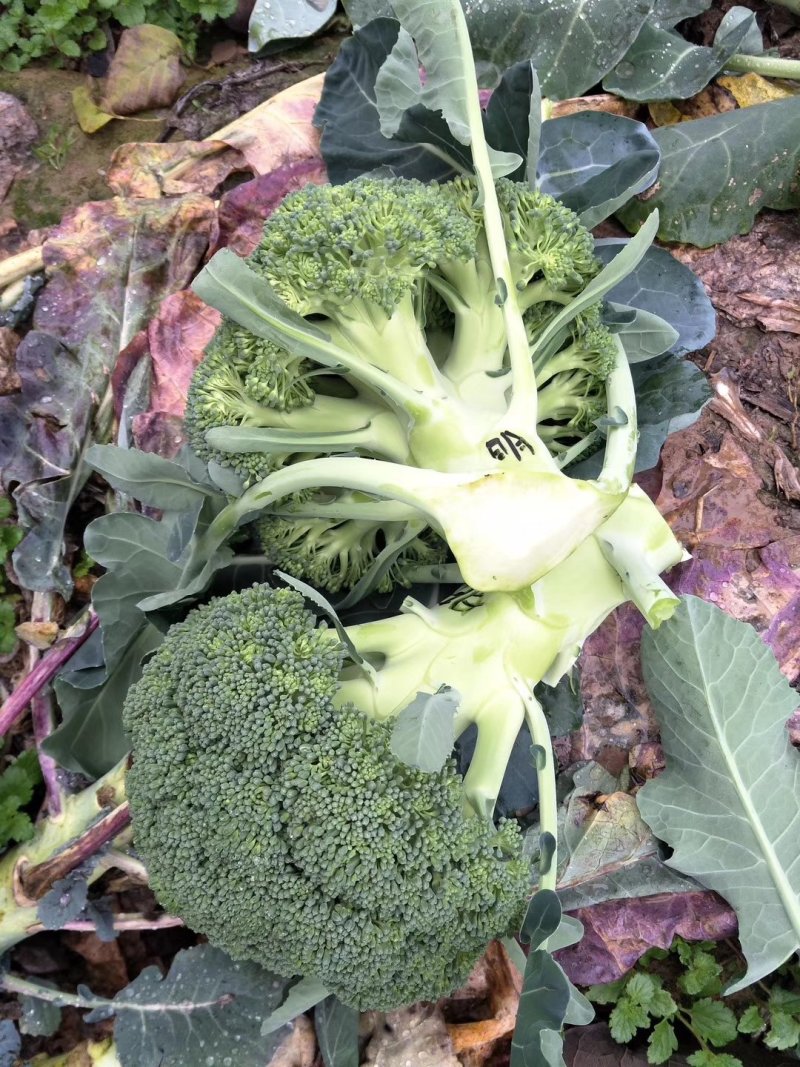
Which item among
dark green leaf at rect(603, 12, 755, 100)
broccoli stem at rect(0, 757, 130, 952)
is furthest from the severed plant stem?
dark green leaf at rect(603, 12, 755, 100)

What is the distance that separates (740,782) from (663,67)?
1520 mm

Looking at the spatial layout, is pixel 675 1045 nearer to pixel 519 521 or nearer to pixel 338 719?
pixel 338 719

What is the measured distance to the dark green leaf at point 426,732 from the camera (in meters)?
1.17

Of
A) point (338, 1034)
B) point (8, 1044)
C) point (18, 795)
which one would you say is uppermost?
point (18, 795)

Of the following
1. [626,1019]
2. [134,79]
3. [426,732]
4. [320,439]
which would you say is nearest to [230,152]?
[134,79]

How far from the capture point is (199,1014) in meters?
1.66

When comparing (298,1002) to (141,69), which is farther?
(141,69)

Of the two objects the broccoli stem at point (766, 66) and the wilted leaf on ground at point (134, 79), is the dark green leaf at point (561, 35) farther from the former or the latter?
the wilted leaf on ground at point (134, 79)

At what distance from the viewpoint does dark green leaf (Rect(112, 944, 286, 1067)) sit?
1.64 m

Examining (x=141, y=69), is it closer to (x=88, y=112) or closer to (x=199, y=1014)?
(x=88, y=112)

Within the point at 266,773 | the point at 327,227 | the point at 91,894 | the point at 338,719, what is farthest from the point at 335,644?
the point at 91,894

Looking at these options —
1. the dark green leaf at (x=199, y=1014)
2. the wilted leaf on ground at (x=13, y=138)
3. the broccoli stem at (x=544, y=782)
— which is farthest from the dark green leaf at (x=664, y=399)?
the wilted leaf on ground at (x=13, y=138)

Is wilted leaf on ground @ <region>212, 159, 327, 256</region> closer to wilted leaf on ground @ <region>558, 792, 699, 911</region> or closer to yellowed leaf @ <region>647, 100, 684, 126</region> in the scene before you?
yellowed leaf @ <region>647, 100, 684, 126</region>

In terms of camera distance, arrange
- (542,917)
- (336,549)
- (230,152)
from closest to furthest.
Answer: (542,917), (336,549), (230,152)
